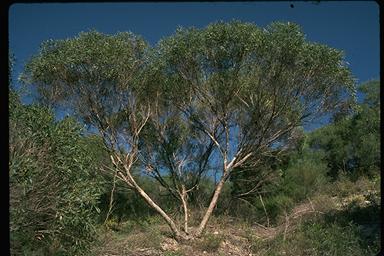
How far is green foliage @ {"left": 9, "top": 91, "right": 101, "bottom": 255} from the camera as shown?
25.1 feet

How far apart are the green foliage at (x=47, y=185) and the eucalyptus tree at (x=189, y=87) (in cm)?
591

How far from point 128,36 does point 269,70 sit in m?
4.40

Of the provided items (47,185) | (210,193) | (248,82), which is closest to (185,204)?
(210,193)

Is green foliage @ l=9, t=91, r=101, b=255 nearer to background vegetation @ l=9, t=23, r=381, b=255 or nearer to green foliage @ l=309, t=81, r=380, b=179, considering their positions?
background vegetation @ l=9, t=23, r=381, b=255

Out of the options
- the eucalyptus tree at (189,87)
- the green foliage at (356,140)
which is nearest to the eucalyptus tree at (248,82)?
the eucalyptus tree at (189,87)

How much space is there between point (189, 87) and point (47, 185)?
8.46m

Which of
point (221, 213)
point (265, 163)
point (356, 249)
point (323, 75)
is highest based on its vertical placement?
point (323, 75)

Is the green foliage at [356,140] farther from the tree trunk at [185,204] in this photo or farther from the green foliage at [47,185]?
the green foliage at [47,185]

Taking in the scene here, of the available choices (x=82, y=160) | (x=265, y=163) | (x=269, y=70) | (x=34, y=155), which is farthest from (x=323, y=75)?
(x=34, y=155)

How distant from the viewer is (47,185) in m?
8.38

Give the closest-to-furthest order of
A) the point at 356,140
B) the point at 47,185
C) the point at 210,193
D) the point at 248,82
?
the point at 47,185 < the point at 248,82 < the point at 210,193 < the point at 356,140

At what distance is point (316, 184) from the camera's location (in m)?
20.3

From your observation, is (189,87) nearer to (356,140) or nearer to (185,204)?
(185,204)

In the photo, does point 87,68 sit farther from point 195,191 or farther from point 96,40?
point 195,191
